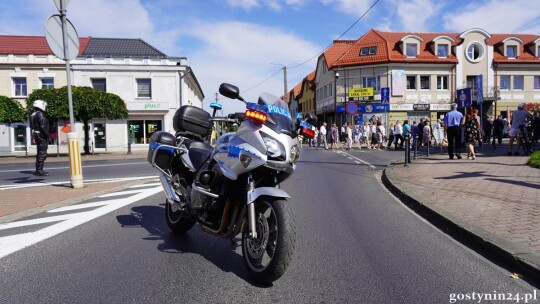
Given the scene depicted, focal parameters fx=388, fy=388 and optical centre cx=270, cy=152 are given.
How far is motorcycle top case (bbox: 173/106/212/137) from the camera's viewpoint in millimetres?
4598

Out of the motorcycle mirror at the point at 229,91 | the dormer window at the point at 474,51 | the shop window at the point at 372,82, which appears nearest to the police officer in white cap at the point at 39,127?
the motorcycle mirror at the point at 229,91

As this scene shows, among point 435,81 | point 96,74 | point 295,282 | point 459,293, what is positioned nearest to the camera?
point 459,293

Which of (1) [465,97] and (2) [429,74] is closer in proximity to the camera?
(1) [465,97]

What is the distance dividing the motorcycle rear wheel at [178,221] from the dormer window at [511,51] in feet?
152

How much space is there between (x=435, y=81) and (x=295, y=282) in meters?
40.8

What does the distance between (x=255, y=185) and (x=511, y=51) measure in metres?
47.4

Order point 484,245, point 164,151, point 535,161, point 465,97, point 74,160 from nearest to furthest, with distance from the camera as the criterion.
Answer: point 484,245
point 164,151
point 74,160
point 535,161
point 465,97

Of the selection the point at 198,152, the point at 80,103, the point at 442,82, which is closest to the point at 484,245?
the point at 198,152

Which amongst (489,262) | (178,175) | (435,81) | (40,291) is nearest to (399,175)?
(489,262)

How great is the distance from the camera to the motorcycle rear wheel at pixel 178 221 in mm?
4547

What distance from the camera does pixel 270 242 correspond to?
3.14 metres

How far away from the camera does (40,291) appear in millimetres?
3068

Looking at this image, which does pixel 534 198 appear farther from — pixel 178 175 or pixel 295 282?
pixel 178 175

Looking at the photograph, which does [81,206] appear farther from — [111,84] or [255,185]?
[111,84]
